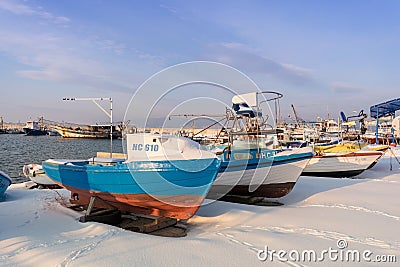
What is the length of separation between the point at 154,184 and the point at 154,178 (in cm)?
15

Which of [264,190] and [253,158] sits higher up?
[253,158]

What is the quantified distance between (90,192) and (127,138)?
167cm

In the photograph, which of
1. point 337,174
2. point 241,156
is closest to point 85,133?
point 337,174

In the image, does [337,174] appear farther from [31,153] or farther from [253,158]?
[31,153]

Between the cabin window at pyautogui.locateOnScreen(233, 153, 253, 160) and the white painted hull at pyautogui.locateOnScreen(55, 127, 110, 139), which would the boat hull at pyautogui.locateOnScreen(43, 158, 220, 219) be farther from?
the white painted hull at pyautogui.locateOnScreen(55, 127, 110, 139)

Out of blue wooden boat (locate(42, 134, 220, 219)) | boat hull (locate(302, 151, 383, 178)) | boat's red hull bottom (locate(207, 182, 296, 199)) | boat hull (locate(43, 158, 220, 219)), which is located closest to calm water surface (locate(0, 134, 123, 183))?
blue wooden boat (locate(42, 134, 220, 219))

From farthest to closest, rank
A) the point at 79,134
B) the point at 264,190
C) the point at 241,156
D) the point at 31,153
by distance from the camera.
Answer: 1. the point at 79,134
2. the point at 31,153
3. the point at 264,190
4. the point at 241,156

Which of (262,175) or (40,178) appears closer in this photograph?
(262,175)

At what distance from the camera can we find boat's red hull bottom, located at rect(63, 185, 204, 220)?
7.08m

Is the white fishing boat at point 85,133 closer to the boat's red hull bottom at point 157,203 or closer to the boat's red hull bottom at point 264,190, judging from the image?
the boat's red hull bottom at point 264,190

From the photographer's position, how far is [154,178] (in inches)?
267

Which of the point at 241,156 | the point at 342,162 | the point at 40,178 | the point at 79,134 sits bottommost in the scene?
the point at 40,178

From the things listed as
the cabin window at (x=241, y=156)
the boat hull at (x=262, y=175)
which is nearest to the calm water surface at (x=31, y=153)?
the boat hull at (x=262, y=175)

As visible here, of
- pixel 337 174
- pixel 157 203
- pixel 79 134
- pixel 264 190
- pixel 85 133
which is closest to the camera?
pixel 157 203
